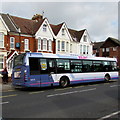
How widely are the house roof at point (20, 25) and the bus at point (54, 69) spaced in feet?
47.6

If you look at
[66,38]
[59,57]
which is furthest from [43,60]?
[66,38]

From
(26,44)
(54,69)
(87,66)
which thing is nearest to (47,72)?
(54,69)

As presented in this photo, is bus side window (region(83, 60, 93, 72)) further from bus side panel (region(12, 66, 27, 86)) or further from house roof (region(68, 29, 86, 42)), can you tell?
house roof (region(68, 29, 86, 42))

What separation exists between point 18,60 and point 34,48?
1523 centimetres

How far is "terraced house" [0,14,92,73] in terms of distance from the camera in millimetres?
23266

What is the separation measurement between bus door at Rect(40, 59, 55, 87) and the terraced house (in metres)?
12.4

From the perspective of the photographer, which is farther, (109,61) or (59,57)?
(109,61)

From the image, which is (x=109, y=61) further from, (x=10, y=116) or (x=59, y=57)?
(x=10, y=116)

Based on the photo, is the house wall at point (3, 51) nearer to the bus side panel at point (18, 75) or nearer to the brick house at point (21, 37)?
the brick house at point (21, 37)

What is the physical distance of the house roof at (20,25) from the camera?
85.2 feet

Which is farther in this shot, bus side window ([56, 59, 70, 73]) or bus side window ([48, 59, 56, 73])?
bus side window ([56, 59, 70, 73])


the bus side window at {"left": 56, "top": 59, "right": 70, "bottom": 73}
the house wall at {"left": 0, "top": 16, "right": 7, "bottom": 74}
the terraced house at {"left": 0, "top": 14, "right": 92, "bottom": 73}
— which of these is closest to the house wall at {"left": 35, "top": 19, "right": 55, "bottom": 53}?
the terraced house at {"left": 0, "top": 14, "right": 92, "bottom": 73}

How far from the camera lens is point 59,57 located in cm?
1317

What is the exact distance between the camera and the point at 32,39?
1061 inches
